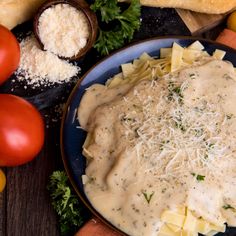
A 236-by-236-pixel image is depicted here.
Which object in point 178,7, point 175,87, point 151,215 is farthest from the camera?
point 178,7

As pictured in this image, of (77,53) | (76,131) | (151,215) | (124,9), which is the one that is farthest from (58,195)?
(124,9)

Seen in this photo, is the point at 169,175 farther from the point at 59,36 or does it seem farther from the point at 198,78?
the point at 59,36

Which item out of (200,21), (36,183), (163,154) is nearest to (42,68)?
(36,183)

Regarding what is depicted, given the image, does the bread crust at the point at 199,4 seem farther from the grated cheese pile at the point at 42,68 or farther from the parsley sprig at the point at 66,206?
the parsley sprig at the point at 66,206

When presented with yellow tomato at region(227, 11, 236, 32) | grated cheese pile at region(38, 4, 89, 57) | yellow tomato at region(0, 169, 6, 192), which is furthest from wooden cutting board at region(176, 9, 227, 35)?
yellow tomato at region(0, 169, 6, 192)

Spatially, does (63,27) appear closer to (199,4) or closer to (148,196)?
(199,4)

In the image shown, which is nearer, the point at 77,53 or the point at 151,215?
the point at 151,215

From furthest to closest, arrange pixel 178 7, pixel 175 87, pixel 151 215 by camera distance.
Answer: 1. pixel 178 7
2. pixel 175 87
3. pixel 151 215
